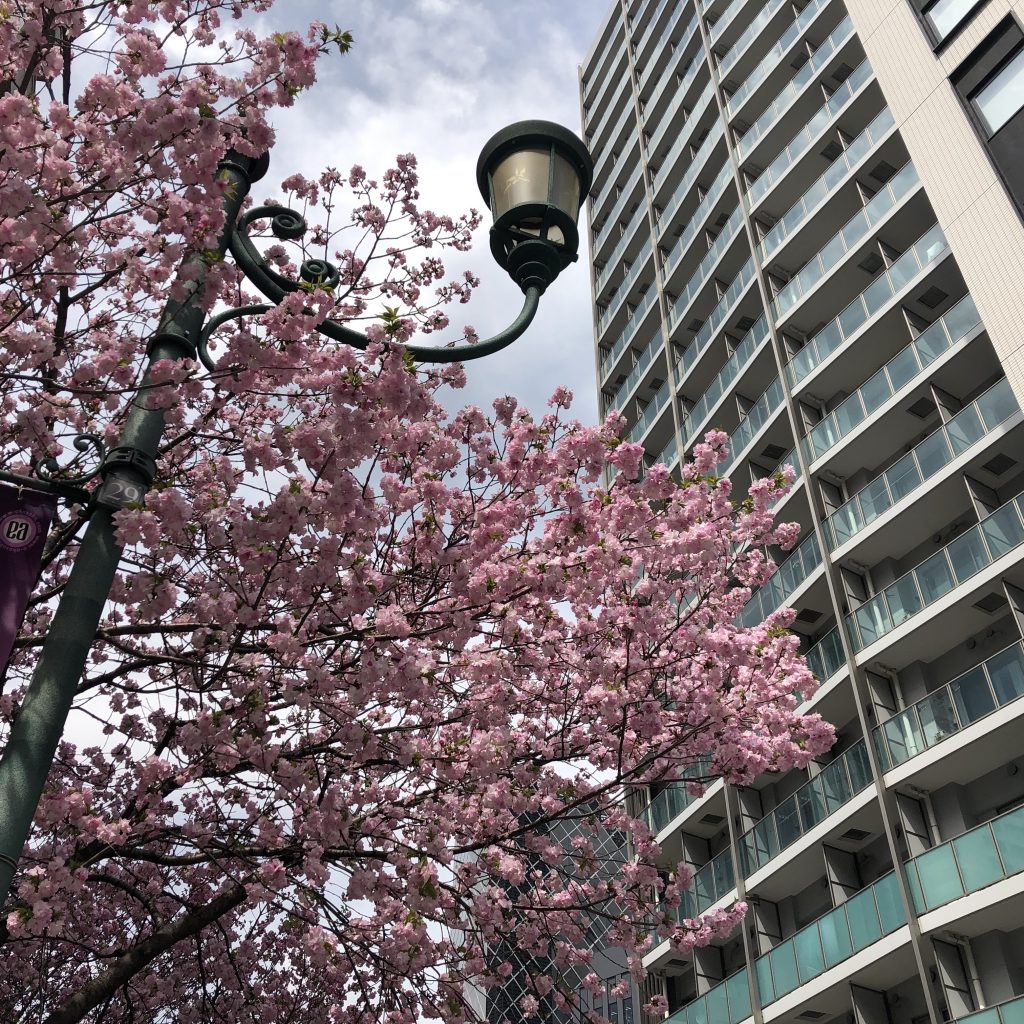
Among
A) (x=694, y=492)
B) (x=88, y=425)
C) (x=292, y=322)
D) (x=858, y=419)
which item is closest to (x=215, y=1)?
(x=292, y=322)

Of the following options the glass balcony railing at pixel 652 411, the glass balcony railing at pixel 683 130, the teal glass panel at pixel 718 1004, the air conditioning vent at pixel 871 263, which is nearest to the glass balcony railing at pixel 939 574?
the teal glass panel at pixel 718 1004

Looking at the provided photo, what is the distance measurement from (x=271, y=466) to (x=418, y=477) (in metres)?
1.92

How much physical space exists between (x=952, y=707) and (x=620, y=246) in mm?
28305

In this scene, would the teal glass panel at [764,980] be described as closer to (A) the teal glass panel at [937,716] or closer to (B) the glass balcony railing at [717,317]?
(A) the teal glass panel at [937,716]

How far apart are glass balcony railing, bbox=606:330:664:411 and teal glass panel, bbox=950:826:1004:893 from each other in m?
22.4

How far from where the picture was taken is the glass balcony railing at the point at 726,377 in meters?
28.2

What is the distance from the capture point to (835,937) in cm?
1825

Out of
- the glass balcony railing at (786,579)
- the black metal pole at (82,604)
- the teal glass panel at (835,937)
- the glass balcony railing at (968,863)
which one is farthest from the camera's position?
the glass balcony railing at (786,579)

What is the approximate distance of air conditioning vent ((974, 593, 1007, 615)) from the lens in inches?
722

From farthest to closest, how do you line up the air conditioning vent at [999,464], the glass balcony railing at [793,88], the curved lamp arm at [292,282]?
the glass balcony railing at [793,88]
the air conditioning vent at [999,464]
the curved lamp arm at [292,282]

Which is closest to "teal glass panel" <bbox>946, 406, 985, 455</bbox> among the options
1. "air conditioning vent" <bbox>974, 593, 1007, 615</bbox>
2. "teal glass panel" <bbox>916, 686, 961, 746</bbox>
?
"air conditioning vent" <bbox>974, 593, 1007, 615</bbox>

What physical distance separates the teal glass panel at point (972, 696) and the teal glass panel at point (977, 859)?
2.13 metres

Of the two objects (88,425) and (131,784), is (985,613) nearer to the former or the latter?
(131,784)

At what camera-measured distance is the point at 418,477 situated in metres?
7.63
